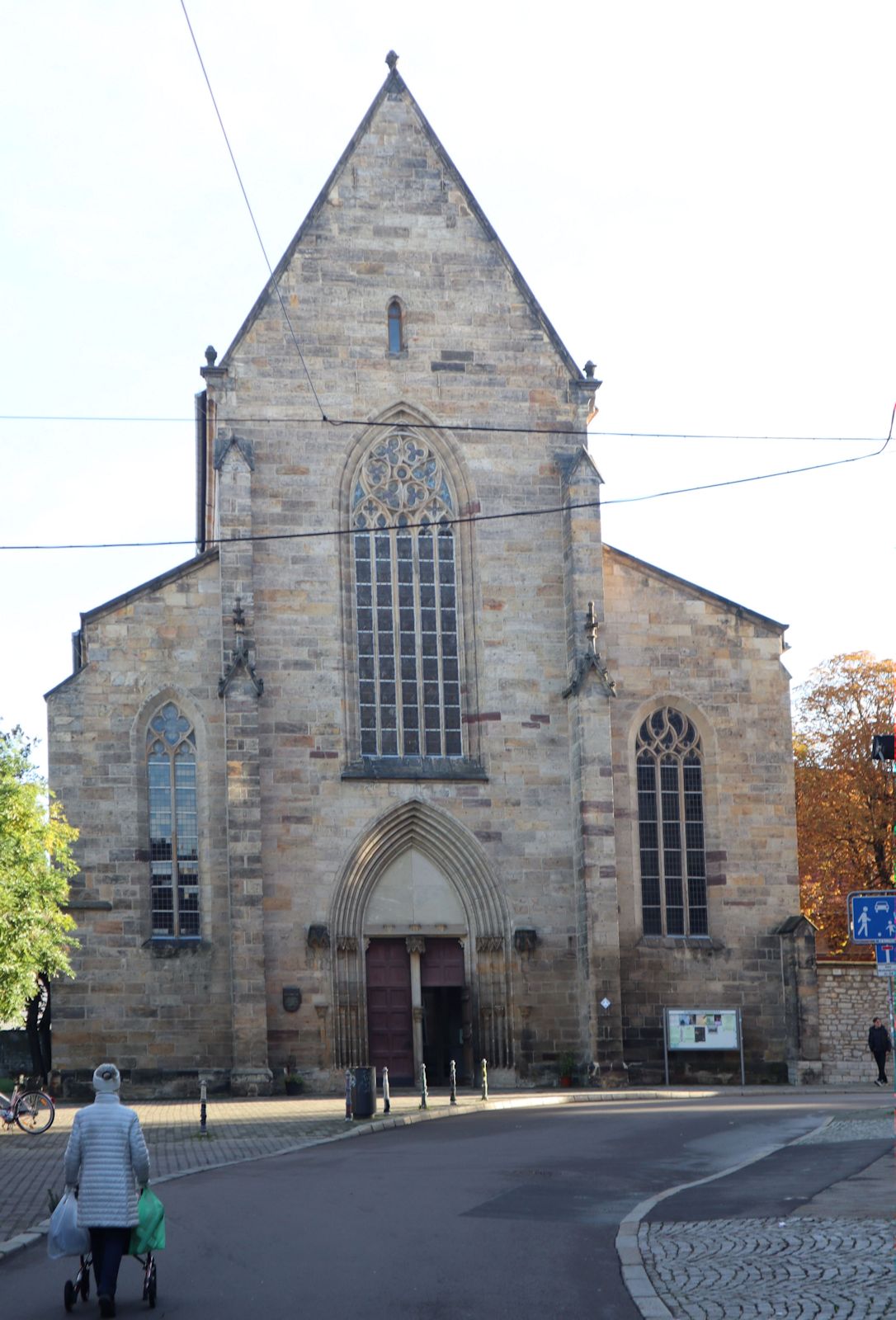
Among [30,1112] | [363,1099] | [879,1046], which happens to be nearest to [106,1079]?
[363,1099]

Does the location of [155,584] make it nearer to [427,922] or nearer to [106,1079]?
[427,922]

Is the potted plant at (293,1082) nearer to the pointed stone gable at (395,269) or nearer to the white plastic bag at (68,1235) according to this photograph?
the pointed stone gable at (395,269)

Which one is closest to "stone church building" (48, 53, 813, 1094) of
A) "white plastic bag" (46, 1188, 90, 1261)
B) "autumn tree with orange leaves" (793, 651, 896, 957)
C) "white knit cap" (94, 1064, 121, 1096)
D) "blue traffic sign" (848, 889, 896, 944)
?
"autumn tree with orange leaves" (793, 651, 896, 957)

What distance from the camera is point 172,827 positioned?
32375 millimetres

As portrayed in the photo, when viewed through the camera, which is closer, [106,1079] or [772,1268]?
[106,1079]

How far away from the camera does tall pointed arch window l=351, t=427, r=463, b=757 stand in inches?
1326

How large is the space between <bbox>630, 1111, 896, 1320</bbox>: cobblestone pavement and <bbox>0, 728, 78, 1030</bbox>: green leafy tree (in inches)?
539

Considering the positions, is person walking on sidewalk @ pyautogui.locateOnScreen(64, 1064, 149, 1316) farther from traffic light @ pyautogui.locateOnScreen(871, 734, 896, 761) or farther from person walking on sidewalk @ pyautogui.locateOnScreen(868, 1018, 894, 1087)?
person walking on sidewalk @ pyautogui.locateOnScreen(868, 1018, 894, 1087)

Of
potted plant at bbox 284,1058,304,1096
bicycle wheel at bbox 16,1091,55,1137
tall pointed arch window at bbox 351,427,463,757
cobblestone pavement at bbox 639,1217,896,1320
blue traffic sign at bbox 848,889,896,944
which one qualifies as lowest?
potted plant at bbox 284,1058,304,1096

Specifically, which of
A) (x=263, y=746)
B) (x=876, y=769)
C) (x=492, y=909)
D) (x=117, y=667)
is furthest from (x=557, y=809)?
(x=876, y=769)

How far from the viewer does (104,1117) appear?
11031 mm

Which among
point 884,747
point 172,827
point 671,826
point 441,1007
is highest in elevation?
point 172,827

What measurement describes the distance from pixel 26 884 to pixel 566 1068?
11727 mm

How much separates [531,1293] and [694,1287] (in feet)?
3.38
